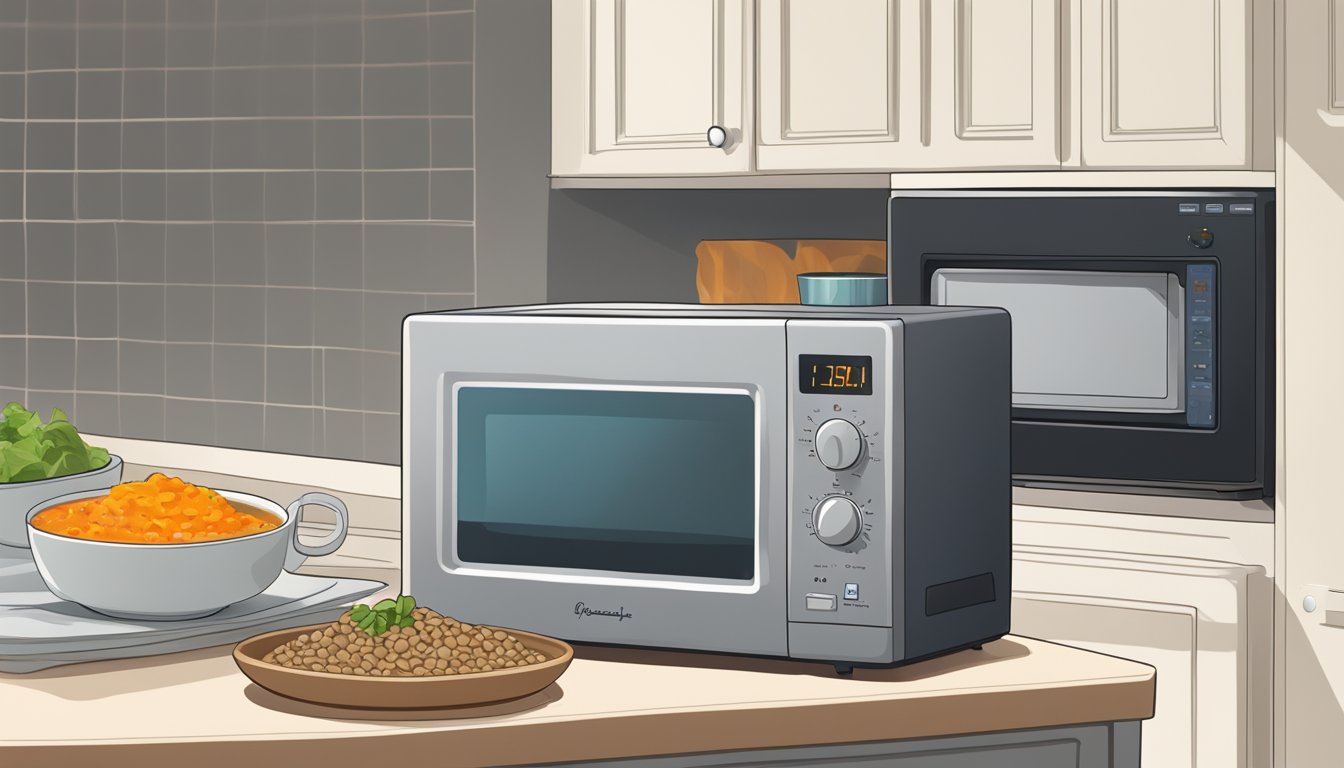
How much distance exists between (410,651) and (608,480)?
0.81ft

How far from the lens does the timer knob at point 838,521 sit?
1.12 m

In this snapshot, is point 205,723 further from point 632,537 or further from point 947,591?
point 947,591

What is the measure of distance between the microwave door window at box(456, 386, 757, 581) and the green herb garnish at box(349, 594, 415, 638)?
0.17 m

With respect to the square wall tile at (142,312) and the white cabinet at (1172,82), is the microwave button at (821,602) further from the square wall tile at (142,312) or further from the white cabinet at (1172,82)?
the square wall tile at (142,312)

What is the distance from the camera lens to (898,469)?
111 cm

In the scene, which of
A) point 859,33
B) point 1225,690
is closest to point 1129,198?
point 859,33

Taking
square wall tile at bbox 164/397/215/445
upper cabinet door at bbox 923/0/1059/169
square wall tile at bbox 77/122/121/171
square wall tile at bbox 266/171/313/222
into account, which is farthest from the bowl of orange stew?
square wall tile at bbox 77/122/121/171

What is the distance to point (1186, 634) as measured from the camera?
206 centimetres

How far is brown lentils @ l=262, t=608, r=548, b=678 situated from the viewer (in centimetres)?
102

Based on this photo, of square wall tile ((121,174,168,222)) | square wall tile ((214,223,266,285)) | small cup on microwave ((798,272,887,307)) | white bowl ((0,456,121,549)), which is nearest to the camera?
white bowl ((0,456,121,549))

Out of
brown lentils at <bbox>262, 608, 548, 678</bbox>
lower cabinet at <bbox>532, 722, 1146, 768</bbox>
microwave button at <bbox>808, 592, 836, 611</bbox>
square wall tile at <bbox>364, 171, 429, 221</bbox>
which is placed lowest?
lower cabinet at <bbox>532, 722, 1146, 768</bbox>

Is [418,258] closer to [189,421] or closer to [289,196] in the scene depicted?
[289,196]

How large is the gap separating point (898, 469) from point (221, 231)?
8.45ft

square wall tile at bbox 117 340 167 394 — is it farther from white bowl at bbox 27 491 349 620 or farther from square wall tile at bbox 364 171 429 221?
white bowl at bbox 27 491 349 620
